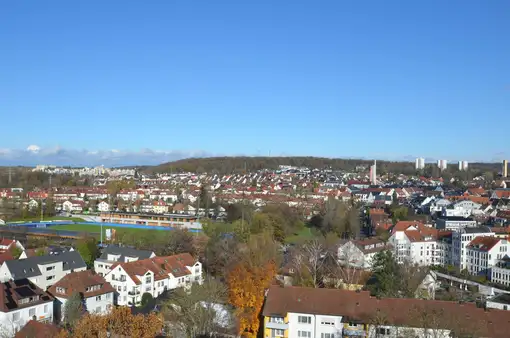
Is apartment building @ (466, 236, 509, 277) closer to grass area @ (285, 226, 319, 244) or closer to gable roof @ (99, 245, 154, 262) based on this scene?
grass area @ (285, 226, 319, 244)

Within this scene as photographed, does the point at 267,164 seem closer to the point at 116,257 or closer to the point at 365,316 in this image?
the point at 116,257

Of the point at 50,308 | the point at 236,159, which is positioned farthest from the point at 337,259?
the point at 236,159

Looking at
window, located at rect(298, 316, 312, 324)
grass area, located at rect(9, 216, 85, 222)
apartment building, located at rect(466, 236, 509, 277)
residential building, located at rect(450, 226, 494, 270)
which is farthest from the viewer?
grass area, located at rect(9, 216, 85, 222)

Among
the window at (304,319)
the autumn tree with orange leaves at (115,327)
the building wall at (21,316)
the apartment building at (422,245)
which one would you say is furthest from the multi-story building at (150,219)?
the autumn tree with orange leaves at (115,327)

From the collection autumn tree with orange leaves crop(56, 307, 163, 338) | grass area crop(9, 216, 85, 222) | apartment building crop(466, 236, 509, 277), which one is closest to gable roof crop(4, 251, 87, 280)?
autumn tree with orange leaves crop(56, 307, 163, 338)

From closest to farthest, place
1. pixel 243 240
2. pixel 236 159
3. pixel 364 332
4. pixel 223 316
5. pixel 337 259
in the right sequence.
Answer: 1. pixel 364 332
2. pixel 223 316
3. pixel 337 259
4. pixel 243 240
5. pixel 236 159

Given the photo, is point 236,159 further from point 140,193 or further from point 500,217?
point 500,217

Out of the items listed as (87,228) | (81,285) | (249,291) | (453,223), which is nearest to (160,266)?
(81,285)
